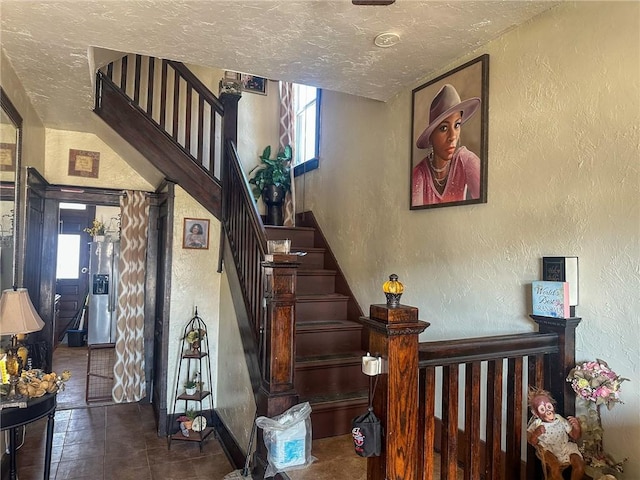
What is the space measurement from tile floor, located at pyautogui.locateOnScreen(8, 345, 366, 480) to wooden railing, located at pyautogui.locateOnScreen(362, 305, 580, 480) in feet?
2.79

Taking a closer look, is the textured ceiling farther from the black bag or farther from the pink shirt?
the black bag

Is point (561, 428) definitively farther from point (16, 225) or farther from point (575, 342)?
point (16, 225)

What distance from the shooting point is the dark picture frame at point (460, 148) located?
6.84ft

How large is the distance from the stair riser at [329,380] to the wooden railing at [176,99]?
6.54 ft

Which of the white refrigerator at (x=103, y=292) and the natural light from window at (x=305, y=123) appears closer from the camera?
the natural light from window at (x=305, y=123)

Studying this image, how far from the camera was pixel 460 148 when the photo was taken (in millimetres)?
2213

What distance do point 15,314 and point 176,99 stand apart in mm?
2240

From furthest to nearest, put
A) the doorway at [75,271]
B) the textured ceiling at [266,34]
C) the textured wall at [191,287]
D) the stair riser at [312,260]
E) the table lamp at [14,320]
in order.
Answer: the doorway at [75,271], the stair riser at [312,260], the textured wall at [191,287], the table lamp at [14,320], the textured ceiling at [266,34]

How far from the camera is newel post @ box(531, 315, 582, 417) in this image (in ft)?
5.31

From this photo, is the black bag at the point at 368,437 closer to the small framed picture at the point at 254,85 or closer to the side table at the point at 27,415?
the side table at the point at 27,415

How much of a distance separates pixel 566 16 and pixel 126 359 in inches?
173

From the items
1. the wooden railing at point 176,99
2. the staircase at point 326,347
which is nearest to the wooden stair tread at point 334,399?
the staircase at point 326,347

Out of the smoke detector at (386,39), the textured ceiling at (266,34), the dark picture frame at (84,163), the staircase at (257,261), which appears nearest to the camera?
the textured ceiling at (266,34)

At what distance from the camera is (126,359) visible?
13.4 ft
